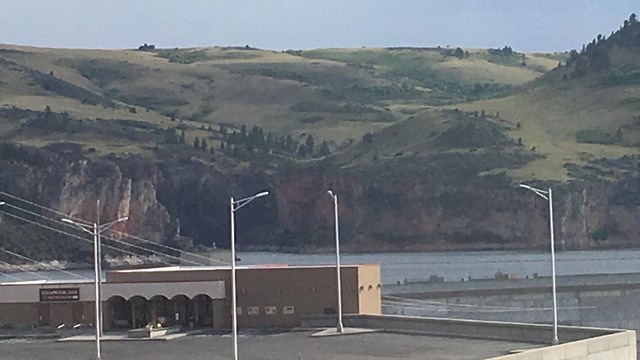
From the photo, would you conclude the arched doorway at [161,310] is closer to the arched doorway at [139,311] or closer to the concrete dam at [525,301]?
the arched doorway at [139,311]

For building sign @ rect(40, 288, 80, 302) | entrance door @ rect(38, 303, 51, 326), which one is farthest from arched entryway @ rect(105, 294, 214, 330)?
entrance door @ rect(38, 303, 51, 326)

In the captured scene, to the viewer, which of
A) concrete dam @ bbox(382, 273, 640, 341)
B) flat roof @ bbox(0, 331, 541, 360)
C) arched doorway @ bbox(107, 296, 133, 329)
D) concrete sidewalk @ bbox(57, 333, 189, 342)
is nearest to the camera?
flat roof @ bbox(0, 331, 541, 360)

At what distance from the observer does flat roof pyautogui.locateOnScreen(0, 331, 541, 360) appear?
68688mm

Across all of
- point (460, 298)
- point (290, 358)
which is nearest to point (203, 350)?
point (290, 358)

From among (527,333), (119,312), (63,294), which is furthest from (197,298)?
(527,333)

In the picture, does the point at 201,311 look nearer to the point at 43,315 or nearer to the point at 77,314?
the point at 77,314

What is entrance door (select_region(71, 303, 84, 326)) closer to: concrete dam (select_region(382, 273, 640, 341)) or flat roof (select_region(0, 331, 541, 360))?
flat roof (select_region(0, 331, 541, 360))

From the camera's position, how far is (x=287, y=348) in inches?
2849

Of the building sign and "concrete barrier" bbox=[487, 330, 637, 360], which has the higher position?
the building sign

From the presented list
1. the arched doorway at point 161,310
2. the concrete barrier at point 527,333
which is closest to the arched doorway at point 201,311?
the arched doorway at point 161,310

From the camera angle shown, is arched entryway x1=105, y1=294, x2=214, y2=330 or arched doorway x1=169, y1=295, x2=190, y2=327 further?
arched doorway x1=169, y1=295, x2=190, y2=327

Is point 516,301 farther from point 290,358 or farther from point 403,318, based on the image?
point 290,358

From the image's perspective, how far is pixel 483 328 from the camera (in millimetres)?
74312

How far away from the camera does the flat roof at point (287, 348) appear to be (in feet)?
225
